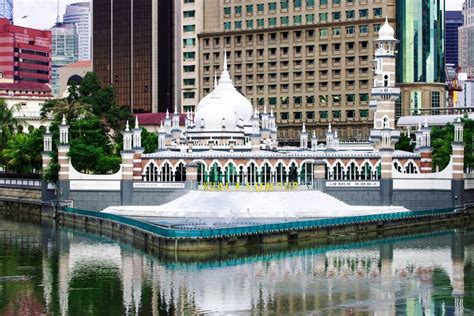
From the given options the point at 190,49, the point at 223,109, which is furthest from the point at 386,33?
the point at 190,49

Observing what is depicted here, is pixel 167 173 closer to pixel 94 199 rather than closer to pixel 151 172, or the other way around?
pixel 151 172

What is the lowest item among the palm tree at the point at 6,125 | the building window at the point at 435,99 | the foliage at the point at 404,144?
the foliage at the point at 404,144

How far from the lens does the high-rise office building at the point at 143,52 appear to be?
172 meters

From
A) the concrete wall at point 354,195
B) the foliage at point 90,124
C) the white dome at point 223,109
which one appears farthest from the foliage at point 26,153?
the concrete wall at point 354,195

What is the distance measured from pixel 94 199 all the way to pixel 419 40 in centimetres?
6354

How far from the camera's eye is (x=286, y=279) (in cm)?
6122

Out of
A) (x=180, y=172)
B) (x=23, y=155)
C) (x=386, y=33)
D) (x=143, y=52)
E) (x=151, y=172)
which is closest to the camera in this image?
(x=180, y=172)

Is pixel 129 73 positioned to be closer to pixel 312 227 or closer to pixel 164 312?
pixel 312 227

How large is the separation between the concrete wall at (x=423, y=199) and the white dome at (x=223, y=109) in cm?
1879

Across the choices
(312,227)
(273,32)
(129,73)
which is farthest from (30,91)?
(312,227)

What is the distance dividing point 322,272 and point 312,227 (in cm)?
1322

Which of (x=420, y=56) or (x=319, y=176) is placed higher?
(x=420, y=56)

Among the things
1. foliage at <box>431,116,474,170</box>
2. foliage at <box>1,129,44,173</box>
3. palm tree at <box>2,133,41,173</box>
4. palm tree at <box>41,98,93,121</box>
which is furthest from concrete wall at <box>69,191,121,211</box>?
foliage at <box>431,116,474,170</box>

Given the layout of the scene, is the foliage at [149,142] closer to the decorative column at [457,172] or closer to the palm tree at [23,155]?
the palm tree at [23,155]
